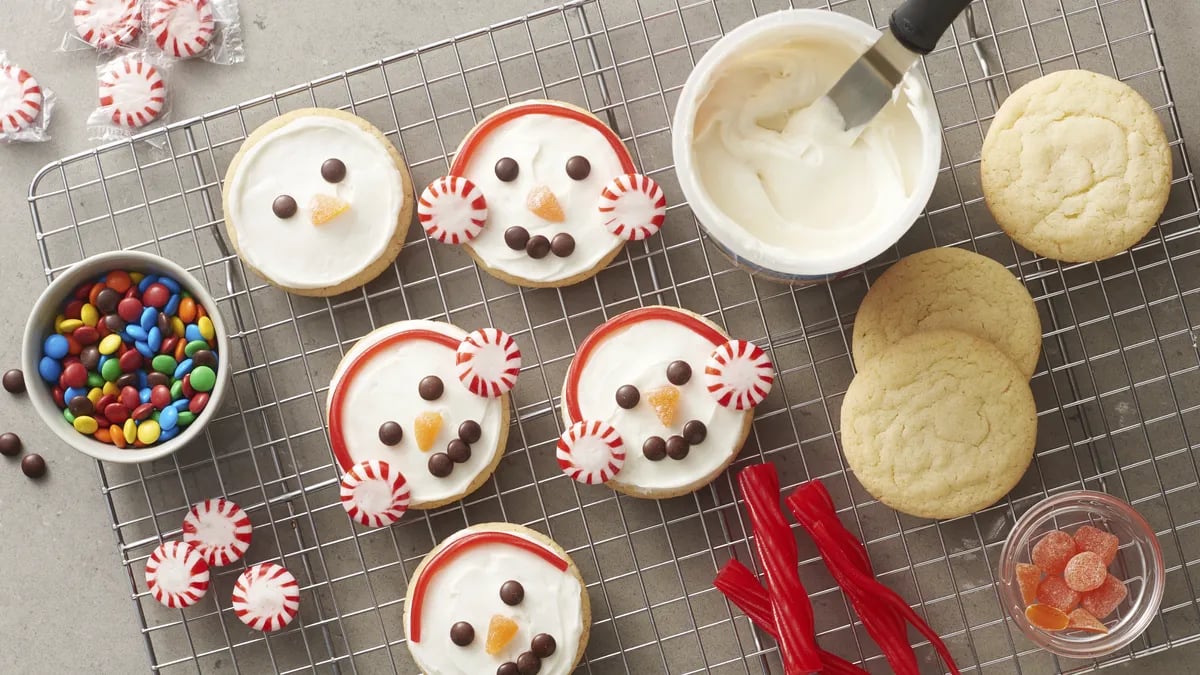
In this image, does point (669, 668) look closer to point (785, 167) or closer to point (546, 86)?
point (785, 167)

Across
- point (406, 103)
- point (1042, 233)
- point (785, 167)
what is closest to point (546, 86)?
point (406, 103)

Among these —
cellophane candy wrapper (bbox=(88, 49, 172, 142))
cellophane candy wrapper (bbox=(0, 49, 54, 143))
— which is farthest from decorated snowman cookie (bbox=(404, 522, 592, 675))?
cellophane candy wrapper (bbox=(0, 49, 54, 143))

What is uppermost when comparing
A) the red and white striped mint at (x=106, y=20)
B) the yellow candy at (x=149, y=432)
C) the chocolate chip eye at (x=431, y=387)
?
the red and white striped mint at (x=106, y=20)

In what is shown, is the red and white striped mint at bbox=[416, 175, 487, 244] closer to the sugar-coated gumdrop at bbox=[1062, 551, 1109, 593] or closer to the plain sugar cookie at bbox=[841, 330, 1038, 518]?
the plain sugar cookie at bbox=[841, 330, 1038, 518]

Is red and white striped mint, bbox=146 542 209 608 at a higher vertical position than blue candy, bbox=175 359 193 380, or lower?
lower

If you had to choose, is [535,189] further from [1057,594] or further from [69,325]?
[1057,594]

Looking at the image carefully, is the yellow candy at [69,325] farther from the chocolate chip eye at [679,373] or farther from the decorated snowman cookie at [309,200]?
the chocolate chip eye at [679,373]

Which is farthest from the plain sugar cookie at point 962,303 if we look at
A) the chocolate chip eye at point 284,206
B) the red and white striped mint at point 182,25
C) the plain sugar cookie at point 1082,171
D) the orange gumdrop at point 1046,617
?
the red and white striped mint at point 182,25
